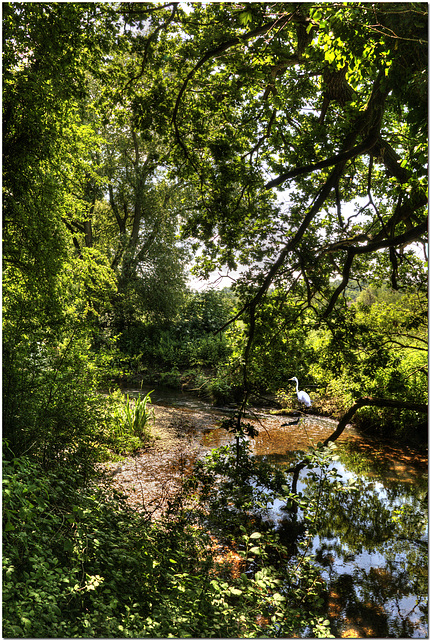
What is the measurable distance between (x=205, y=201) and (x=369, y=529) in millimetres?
3810

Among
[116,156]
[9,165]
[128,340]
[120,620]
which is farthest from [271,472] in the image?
[116,156]

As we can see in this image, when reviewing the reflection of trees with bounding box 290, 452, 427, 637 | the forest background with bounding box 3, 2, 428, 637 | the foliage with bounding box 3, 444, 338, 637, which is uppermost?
the forest background with bounding box 3, 2, 428, 637

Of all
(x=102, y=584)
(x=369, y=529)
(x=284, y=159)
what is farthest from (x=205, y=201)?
(x=369, y=529)

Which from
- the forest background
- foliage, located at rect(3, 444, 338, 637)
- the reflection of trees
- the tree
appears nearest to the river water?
the reflection of trees

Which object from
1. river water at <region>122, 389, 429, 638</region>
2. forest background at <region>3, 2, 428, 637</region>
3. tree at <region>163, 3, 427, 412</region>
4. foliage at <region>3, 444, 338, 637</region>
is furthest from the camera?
tree at <region>163, 3, 427, 412</region>

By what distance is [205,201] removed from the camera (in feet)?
Result: 14.1

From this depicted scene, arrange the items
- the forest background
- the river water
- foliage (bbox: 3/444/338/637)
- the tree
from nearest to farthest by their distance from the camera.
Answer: foliage (bbox: 3/444/338/637), the forest background, the river water, the tree

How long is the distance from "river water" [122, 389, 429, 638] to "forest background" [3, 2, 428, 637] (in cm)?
111

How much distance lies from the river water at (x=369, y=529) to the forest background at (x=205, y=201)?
1.11 meters

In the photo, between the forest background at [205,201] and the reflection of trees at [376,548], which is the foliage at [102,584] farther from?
the reflection of trees at [376,548]

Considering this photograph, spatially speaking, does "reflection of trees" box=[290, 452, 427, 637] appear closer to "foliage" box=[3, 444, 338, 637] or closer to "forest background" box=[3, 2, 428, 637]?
"foliage" box=[3, 444, 338, 637]

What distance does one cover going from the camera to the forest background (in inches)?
88.6

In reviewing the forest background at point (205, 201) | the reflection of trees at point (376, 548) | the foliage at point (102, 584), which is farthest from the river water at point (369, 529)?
the forest background at point (205, 201)

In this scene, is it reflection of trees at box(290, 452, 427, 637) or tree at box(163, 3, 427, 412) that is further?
tree at box(163, 3, 427, 412)
